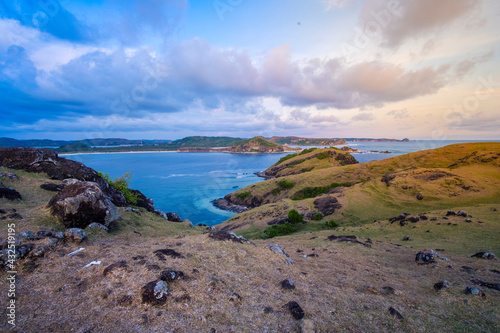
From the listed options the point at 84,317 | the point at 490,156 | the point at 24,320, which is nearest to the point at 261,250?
the point at 84,317

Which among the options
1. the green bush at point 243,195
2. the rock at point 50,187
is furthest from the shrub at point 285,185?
the rock at point 50,187

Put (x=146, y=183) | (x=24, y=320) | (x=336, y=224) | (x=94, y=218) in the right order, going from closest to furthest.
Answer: (x=24, y=320)
(x=94, y=218)
(x=336, y=224)
(x=146, y=183)

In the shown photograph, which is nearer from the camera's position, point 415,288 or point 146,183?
point 415,288

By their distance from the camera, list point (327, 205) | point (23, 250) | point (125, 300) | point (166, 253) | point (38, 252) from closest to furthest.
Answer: point (125, 300) → point (23, 250) → point (38, 252) → point (166, 253) → point (327, 205)

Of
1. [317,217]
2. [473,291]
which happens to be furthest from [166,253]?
[317,217]

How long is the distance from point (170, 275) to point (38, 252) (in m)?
4.87

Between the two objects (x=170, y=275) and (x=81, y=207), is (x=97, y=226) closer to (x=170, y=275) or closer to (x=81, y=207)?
(x=81, y=207)

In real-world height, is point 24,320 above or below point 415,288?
above

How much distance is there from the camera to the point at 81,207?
11.1 meters

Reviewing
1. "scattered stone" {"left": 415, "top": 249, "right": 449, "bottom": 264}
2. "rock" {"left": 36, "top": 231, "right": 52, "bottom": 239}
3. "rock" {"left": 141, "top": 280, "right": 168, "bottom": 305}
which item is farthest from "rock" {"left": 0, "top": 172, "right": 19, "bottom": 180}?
"scattered stone" {"left": 415, "top": 249, "right": 449, "bottom": 264}

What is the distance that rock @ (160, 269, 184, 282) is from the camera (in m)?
6.85

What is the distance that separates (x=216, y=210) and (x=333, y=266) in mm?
51220

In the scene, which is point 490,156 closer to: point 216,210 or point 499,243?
point 499,243

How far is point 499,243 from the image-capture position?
13.9 meters
